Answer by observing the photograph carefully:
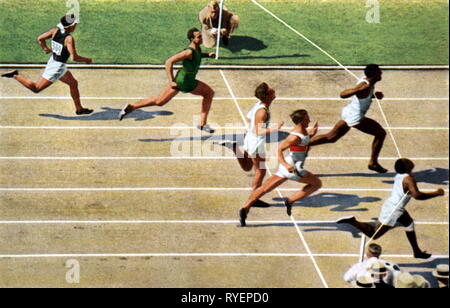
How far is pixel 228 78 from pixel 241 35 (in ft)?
7.63

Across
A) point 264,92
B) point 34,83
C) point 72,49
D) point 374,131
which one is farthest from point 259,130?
point 34,83

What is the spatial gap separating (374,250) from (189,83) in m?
5.85

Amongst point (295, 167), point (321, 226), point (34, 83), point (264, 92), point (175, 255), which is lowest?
point (175, 255)

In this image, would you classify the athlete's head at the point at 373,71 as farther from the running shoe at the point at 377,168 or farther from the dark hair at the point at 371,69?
the running shoe at the point at 377,168

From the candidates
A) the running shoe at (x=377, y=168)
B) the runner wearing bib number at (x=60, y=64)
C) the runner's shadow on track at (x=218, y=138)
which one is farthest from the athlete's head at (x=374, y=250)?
the runner wearing bib number at (x=60, y=64)

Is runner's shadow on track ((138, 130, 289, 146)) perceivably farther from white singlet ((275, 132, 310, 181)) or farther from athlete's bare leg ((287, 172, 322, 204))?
white singlet ((275, 132, 310, 181))

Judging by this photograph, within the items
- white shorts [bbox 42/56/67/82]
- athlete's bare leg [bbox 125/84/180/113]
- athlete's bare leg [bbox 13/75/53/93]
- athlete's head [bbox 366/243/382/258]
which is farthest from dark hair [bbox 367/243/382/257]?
athlete's bare leg [bbox 13/75/53/93]

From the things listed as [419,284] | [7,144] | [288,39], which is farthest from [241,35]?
[419,284]

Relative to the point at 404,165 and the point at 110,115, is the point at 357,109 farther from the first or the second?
the point at 110,115

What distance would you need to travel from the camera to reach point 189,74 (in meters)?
21.4

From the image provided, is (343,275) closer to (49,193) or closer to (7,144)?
(49,193)

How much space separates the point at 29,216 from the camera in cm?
1902

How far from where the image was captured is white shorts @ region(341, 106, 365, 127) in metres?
20.3

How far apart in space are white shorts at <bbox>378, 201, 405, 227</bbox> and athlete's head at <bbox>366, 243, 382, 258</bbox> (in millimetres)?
996
